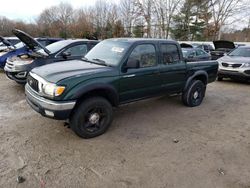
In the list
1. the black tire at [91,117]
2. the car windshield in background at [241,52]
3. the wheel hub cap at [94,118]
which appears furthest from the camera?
the car windshield in background at [241,52]

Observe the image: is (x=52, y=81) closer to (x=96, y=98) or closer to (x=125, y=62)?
(x=96, y=98)

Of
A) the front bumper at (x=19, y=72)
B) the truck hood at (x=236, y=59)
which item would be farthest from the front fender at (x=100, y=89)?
the truck hood at (x=236, y=59)

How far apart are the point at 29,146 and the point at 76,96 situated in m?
1.12

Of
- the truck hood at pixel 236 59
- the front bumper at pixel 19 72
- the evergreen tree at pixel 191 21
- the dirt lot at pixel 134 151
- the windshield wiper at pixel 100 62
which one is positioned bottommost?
the dirt lot at pixel 134 151

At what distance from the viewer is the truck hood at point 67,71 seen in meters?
3.44

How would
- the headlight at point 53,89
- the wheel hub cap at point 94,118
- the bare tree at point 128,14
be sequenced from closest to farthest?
the headlight at point 53,89 → the wheel hub cap at point 94,118 → the bare tree at point 128,14

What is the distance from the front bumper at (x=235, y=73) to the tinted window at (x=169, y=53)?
4.81 m

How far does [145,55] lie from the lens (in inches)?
173

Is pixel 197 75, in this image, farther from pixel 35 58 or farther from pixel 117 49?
pixel 35 58

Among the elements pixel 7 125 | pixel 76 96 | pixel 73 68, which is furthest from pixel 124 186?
pixel 7 125

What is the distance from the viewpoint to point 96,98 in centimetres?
372

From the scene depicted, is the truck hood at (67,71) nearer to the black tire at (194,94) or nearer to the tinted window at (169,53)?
the tinted window at (169,53)

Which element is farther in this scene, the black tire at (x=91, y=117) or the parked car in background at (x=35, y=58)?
the parked car in background at (x=35, y=58)

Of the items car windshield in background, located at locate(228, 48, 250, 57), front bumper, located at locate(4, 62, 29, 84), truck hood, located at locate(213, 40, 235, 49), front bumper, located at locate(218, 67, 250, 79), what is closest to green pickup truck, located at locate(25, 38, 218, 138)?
front bumper, located at locate(4, 62, 29, 84)
